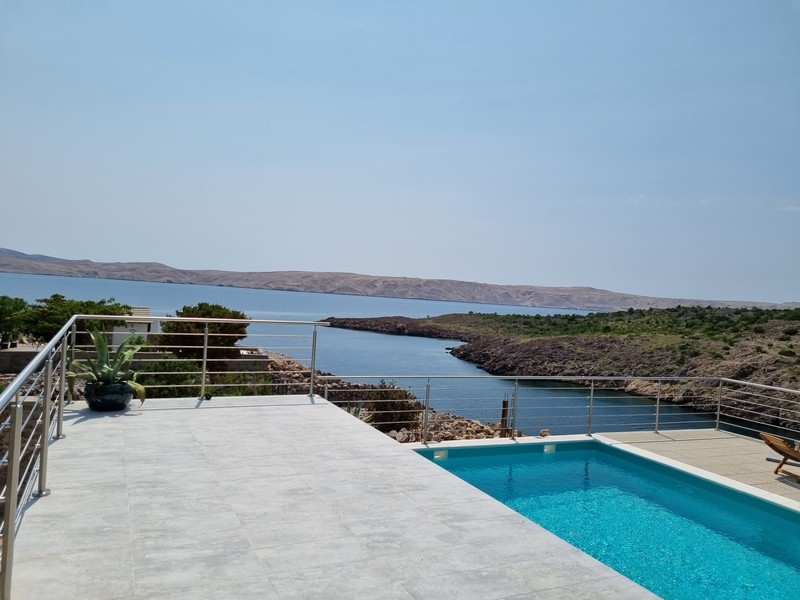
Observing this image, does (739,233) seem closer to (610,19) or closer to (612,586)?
(610,19)

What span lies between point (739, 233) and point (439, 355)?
27.9 metres

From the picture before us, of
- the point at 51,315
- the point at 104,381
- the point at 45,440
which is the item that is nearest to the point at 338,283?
Result: the point at 51,315

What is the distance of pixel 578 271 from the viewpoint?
50.1 meters

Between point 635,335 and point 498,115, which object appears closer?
point 498,115

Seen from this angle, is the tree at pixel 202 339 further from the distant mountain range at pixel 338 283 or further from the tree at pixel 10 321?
the distant mountain range at pixel 338 283

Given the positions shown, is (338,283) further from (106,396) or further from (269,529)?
(269,529)

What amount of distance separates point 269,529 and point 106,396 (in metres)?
3.65

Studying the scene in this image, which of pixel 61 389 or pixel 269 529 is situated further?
pixel 61 389

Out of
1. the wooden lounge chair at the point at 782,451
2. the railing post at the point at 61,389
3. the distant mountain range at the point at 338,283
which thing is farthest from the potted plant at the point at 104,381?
the distant mountain range at the point at 338,283

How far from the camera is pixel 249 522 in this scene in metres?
3.68

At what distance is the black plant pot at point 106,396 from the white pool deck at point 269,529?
58 cm

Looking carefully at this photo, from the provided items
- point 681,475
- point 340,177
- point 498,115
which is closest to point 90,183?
point 340,177

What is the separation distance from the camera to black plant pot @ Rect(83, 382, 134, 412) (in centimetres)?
638

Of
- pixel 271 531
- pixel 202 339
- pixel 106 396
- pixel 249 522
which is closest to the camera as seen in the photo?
pixel 271 531
